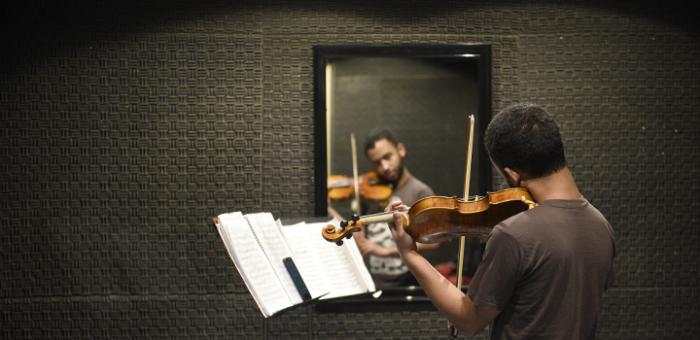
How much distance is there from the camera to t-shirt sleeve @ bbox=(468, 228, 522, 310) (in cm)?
168

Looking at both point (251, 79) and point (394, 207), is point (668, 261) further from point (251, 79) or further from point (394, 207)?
point (251, 79)

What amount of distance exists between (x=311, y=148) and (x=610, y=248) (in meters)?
1.62

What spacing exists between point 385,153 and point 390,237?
1.28 ft

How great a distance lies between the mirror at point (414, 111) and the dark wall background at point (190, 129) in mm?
72

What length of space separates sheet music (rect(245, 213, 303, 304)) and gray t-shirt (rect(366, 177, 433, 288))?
78 cm

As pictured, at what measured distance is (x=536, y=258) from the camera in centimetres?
170

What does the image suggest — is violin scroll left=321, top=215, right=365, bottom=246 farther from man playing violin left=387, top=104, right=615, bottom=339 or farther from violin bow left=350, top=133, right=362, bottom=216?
violin bow left=350, top=133, right=362, bottom=216

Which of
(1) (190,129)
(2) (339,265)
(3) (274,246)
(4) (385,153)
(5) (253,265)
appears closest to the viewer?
(5) (253,265)

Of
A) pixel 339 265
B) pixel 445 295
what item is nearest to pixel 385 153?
pixel 339 265

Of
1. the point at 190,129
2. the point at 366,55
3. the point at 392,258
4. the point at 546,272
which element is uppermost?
the point at 366,55

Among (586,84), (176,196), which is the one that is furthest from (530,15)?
(176,196)

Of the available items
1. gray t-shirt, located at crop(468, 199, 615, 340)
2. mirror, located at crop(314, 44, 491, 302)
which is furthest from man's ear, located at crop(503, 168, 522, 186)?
mirror, located at crop(314, 44, 491, 302)

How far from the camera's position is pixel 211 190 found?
3133 millimetres

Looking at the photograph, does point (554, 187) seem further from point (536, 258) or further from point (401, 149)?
point (401, 149)
